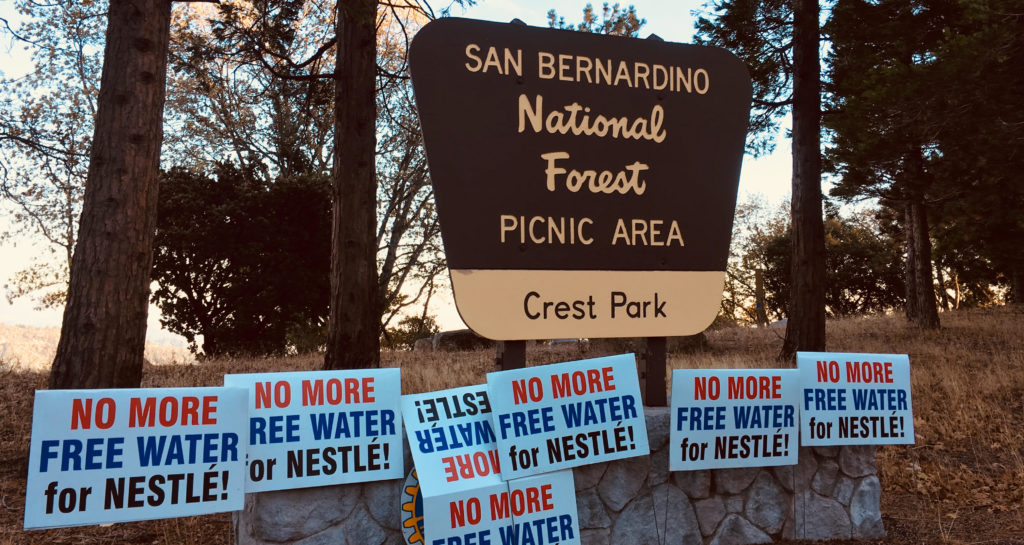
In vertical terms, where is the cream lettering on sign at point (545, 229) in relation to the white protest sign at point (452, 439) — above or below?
above

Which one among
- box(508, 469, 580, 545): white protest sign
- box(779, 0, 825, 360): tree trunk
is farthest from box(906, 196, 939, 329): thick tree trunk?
box(508, 469, 580, 545): white protest sign

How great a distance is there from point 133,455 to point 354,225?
6.98 m

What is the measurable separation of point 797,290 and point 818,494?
8.80 metres

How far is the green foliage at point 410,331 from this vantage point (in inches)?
1051

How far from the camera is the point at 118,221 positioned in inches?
263

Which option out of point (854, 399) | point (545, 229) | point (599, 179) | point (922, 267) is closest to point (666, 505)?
point (854, 399)

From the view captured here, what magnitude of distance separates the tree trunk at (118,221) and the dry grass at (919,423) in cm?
133

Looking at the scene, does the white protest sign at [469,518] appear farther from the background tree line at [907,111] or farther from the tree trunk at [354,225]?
the background tree line at [907,111]

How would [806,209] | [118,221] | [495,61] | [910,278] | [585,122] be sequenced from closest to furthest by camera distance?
[495,61] < [585,122] < [118,221] < [806,209] < [910,278]

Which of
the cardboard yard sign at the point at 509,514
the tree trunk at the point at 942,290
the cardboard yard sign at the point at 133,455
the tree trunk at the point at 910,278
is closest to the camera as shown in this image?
the cardboard yard sign at the point at 133,455

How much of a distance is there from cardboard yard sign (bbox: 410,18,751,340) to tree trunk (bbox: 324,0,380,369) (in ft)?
20.0

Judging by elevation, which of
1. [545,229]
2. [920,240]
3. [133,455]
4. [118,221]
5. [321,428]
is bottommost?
[133,455]

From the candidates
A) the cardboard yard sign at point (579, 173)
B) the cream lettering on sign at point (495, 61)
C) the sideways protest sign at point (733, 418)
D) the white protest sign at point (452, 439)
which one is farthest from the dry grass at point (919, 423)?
the cream lettering on sign at point (495, 61)

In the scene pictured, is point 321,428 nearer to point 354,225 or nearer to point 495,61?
point 495,61
